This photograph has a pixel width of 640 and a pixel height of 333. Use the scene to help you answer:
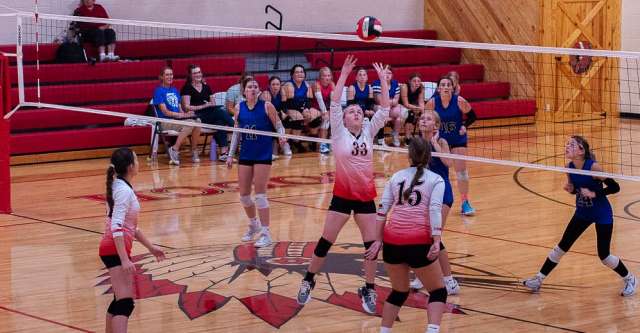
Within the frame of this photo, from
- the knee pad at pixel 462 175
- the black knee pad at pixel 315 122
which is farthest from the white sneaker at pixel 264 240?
the black knee pad at pixel 315 122

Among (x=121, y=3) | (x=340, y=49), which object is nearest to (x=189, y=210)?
(x=121, y=3)

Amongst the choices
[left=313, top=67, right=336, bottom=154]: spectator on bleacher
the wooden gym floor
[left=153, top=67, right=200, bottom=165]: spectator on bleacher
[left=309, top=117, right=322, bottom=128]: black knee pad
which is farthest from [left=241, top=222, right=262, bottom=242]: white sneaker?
[left=309, top=117, right=322, bottom=128]: black knee pad

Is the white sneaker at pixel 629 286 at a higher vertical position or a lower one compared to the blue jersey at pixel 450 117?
lower

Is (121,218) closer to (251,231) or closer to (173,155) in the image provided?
(251,231)

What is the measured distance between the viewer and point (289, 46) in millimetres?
23016

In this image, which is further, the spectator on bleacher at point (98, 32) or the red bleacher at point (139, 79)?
the spectator on bleacher at point (98, 32)

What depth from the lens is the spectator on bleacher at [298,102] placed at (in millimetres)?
19297

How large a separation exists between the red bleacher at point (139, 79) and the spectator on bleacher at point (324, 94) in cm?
180

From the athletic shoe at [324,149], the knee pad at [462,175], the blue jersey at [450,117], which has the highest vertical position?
the blue jersey at [450,117]

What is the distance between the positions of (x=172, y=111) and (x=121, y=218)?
10.8 m

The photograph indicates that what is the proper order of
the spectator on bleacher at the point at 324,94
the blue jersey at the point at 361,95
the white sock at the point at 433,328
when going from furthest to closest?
the blue jersey at the point at 361,95, the spectator on bleacher at the point at 324,94, the white sock at the point at 433,328

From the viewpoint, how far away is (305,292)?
31.1 ft

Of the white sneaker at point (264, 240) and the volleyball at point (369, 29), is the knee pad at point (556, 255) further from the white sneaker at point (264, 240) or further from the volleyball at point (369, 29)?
the white sneaker at point (264, 240)

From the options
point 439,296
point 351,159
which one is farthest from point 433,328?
point 351,159
